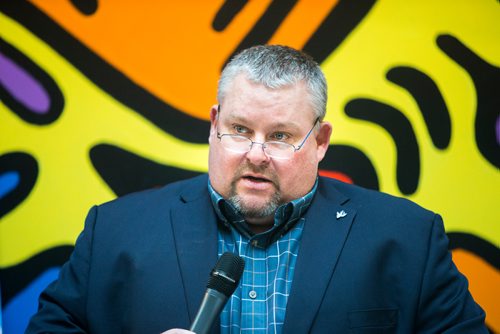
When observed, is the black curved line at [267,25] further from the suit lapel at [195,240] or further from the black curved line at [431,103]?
the suit lapel at [195,240]

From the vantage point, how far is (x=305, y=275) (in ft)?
6.49

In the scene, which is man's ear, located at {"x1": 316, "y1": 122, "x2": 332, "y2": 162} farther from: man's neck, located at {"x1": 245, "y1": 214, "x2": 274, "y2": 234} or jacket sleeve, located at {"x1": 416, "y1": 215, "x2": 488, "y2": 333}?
jacket sleeve, located at {"x1": 416, "y1": 215, "x2": 488, "y2": 333}

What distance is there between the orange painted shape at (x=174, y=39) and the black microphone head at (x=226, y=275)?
1202mm

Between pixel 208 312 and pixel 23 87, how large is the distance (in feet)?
5.32

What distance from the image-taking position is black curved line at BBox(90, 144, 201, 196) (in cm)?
267

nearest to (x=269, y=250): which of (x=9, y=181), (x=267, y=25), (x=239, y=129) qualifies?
(x=239, y=129)

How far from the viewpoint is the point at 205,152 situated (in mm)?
2705

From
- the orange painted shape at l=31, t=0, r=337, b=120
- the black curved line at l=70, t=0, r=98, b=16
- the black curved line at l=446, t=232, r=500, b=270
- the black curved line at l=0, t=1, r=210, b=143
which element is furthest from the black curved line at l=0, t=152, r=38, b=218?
the black curved line at l=446, t=232, r=500, b=270

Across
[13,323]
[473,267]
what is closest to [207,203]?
[13,323]

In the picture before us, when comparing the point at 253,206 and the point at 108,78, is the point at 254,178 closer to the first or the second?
the point at 253,206

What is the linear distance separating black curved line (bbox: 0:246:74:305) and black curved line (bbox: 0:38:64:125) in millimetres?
552

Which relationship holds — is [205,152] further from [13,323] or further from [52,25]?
[13,323]

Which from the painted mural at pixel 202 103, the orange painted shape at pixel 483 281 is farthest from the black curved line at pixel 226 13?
the orange painted shape at pixel 483 281

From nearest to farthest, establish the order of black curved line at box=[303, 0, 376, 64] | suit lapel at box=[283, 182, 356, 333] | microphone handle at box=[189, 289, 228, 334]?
microphone handle at box=[189, 289, 228, 334], suit lapel at box=[283, 182, 356, 333], black curved line at box=[303, 0, 376, 64]
